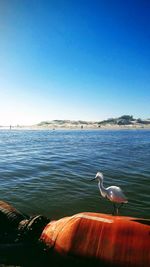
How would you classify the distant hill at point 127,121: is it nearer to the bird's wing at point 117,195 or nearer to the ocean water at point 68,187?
the ocean water at point 68,187

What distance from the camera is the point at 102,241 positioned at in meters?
6.54

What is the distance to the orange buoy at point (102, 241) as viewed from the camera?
6.18 m

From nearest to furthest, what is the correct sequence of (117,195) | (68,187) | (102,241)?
(102,241), (117,195), (68,187)

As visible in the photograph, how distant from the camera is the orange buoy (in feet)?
20.3

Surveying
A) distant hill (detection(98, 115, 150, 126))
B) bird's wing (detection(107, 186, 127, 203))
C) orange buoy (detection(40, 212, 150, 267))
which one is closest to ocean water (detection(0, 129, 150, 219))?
bird's wing (detection(107, 186, 127, 203))

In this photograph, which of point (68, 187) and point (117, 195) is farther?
point (68, 187)

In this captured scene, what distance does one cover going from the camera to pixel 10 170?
60.2ft

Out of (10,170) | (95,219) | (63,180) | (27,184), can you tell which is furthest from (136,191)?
(10,170)

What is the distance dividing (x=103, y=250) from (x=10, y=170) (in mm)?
13085

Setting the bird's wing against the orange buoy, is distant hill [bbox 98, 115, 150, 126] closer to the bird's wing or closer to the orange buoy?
the bird's wing

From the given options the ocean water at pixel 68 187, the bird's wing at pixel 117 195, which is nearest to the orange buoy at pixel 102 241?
the bird's wing at pixel 117 195

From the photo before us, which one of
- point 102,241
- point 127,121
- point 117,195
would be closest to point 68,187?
point 117,195

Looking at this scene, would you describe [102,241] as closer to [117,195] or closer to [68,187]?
[117,195]

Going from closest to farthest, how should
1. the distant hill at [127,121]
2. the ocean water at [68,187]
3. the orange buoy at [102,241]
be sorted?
the orange buoy at [102,241] < the ocean water at [68,187] < the distant hill at [127,121]
